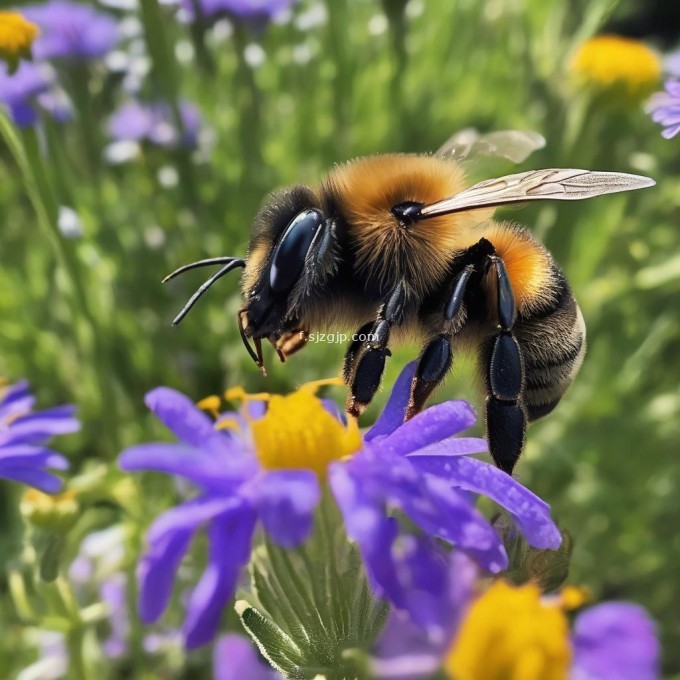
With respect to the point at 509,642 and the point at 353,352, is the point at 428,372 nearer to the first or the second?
the point at 353,352

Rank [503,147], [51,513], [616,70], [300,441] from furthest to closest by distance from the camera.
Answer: [616,70] < [503,147] < [51,513] < [300,441]

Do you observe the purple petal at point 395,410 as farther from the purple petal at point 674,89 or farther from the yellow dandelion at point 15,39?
the yellow dandelion at point 15,39

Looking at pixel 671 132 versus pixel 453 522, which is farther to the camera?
pixel 671 132

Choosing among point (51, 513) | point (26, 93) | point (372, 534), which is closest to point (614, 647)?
point (372, 534)

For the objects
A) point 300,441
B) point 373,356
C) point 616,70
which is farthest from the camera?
point 616,70

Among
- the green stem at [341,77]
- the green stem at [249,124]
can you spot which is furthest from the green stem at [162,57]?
the green stem at [341,77]

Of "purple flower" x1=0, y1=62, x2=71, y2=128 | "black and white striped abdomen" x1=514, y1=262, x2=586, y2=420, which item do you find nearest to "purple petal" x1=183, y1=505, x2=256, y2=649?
"black and white striped abdomen" x1=514, y1=262, x2=586, y2=420

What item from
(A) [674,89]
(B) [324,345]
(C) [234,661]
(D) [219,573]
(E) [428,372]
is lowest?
(B) [324,345]

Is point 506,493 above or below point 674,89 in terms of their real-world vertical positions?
below
